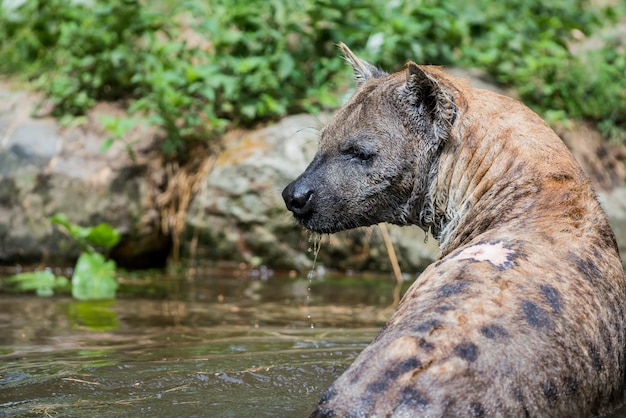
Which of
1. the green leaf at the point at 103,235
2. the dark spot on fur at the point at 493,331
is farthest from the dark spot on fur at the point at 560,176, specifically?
the green leaf at the point at 103,235

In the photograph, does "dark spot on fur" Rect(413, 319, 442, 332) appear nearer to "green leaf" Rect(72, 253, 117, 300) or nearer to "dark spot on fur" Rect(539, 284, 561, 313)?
"dark spot on fur" Rect(539, 284, 561, 313)

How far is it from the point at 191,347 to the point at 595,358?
2859 mm

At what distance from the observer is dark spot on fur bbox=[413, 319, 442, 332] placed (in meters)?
2.96

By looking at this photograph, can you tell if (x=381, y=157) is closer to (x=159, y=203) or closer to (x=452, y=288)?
(x=452, y=288)

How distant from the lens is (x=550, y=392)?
300 centimetres

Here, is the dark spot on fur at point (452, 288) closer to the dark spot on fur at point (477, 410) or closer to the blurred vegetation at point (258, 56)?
the dark spot on fur at point (477, 410)

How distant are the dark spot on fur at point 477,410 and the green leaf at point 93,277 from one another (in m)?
5.24

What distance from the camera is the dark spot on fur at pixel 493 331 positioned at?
2926 mm

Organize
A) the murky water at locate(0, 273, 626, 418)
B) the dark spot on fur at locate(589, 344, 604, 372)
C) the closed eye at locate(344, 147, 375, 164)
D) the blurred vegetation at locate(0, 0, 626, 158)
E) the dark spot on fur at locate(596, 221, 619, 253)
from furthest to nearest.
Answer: the blurred vegetation at locate(0, 0, 626, 158) < the closed eye at locate(344, 147, 375, 164) < the murky water at locate(0, 273, 626, 418) < the dark spot on fur at locate(596, 221, 619, 253) < the dark spot on fur at locate(589, 344, 604, 372)

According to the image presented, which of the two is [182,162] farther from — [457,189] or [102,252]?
[457,189]

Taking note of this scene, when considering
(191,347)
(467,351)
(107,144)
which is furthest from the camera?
(107,144)

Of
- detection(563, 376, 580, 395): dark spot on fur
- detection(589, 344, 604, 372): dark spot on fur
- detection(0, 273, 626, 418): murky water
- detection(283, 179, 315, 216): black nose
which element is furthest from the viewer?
detection(283, 179, 315, 216): black nose

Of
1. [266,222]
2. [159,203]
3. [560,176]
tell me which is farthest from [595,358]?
[159,203]

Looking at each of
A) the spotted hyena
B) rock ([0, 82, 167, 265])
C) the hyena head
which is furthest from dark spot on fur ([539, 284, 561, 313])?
rock ([0, 82, 167, 265])
